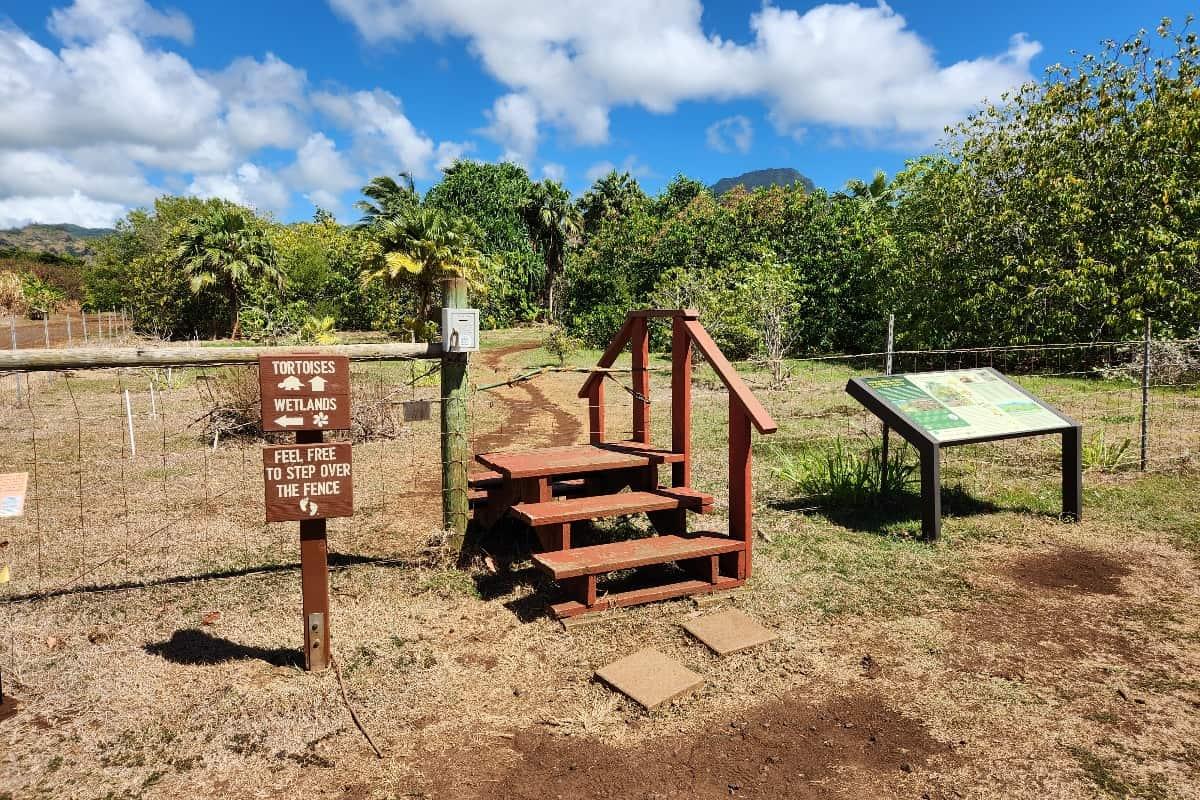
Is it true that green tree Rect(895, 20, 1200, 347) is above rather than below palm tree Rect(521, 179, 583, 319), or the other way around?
below

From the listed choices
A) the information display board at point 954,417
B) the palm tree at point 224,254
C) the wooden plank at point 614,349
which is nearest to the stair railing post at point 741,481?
the wooden plank at point 614,349

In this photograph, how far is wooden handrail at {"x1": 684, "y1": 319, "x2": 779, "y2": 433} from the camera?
424cm

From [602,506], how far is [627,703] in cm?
148

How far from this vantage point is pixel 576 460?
16.6 feet

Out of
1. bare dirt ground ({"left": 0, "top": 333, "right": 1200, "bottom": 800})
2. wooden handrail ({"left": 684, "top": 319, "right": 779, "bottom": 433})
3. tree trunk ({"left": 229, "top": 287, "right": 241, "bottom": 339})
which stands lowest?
bare dirt ground ({"left": 0, "top": 333, "right": 1200, "bottom": 800})

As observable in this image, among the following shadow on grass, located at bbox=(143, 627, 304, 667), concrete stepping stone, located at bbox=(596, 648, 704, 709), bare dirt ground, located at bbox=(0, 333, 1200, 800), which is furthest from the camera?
shadow on grass, located at bbox=(143, 627, 304, 667)

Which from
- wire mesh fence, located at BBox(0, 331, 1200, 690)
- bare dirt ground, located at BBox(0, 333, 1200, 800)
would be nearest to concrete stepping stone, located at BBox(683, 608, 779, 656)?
bare dirt ground, located at BBox(0, 333, 1200, 800)

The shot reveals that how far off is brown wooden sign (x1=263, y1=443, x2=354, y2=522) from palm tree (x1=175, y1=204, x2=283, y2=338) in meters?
27.4

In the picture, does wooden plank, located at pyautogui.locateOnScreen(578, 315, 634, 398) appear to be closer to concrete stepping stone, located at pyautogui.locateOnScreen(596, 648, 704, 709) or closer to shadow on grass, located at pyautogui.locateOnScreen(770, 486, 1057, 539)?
shadow on grass, located at pyautogui.locateOnScreen(770, 486, 1057, 539)

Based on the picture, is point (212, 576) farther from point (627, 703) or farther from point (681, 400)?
point (681, 400)

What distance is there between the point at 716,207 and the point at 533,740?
2274cm

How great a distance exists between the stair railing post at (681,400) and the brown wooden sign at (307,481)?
7.64 feet

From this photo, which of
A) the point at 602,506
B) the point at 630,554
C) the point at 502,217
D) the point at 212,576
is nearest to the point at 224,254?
the point at 502,217

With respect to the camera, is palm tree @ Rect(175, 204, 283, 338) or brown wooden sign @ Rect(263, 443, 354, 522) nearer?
brown wooden sign @ Rect(263, 443, 354, 522)
